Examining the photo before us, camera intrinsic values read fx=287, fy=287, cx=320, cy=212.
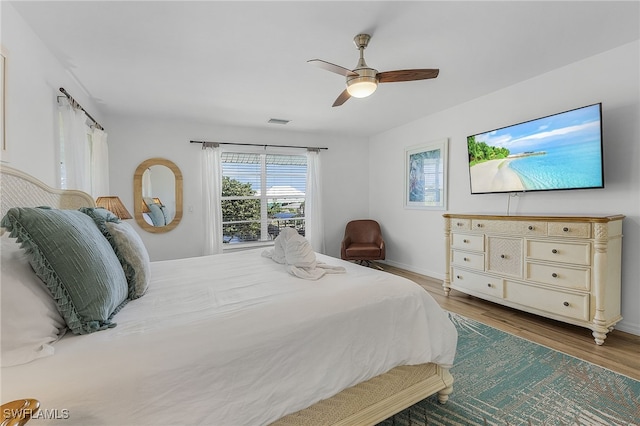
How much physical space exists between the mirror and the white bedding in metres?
2.72

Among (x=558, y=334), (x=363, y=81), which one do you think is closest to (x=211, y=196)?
(x=363, y=81)

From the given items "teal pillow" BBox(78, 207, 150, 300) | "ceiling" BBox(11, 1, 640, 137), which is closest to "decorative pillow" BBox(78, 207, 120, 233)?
"teal pillow" BBox(78, 207, 150, 300)

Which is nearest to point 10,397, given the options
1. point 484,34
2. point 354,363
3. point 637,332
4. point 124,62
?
point 354,363

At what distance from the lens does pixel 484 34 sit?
7.35 feet

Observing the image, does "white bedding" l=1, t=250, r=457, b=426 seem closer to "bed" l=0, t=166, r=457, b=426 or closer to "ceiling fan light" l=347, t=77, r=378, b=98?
"bed" l=0, t=166, r=457, b=426

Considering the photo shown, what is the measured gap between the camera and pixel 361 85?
2.27 metres

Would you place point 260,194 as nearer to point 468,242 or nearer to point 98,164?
point 98,164

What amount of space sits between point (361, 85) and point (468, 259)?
2.41 metres

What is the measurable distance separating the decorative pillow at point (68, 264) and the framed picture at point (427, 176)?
4.14 m

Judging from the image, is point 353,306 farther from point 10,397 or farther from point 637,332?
point 637,332

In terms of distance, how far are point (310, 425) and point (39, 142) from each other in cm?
266

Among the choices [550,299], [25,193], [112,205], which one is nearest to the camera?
[25,193]

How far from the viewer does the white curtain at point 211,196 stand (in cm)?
446

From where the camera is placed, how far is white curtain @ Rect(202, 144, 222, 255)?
446 centimetres
